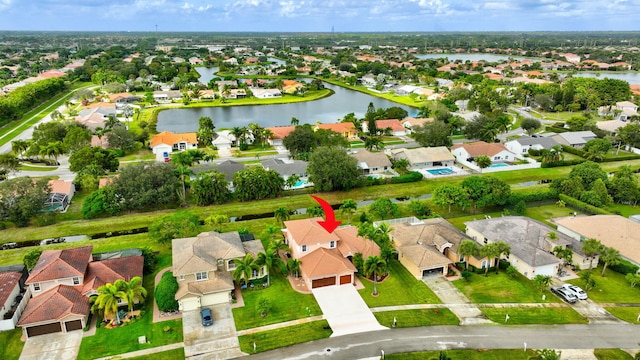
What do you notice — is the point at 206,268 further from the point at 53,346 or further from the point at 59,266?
the point at 59,266

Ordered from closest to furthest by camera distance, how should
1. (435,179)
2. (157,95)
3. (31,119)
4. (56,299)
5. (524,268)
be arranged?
(56,299)
(524,268)
(435,179)
(31,119)
(157,95)

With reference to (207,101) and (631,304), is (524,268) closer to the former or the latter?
(631,304)

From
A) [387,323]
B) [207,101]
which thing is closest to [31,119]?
[207,101]

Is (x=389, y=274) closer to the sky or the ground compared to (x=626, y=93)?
closer to the ground

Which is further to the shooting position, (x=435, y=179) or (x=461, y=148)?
(x=461, y=148)

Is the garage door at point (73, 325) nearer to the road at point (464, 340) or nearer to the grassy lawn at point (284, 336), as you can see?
the grassy lawn at point (284, 336)
